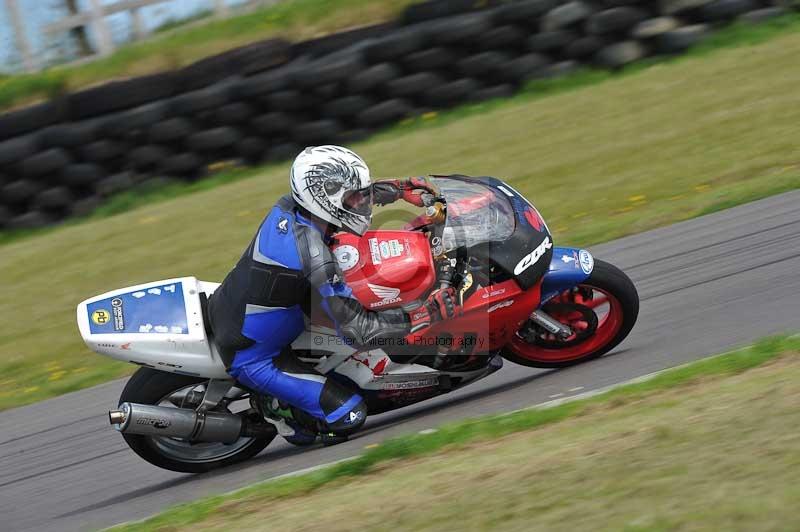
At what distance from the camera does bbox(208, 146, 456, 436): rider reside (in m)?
5.16

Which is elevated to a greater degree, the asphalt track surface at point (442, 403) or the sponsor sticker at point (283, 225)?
the sponsor sticker at point (283, 225)

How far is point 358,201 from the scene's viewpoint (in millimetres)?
5234

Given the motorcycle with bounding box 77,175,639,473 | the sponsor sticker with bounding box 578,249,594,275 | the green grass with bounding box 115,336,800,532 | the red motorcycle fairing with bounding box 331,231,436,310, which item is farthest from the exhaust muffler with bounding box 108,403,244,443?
the sponsor sticker with bounding box 578,249,594,275

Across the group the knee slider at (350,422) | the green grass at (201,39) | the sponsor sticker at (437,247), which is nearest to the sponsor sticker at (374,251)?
the sponsor sticker at (437,247)

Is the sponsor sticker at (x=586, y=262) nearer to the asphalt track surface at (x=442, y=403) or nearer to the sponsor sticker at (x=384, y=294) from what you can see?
the asphalt track surface at (x=442, y=403)

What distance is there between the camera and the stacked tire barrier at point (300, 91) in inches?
465

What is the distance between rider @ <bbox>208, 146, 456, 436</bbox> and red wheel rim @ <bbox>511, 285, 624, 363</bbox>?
28.0 inches

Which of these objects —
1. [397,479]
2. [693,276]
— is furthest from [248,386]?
[693,276]

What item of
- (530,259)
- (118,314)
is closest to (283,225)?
(118,314)

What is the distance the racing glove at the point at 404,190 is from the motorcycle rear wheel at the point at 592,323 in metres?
0.95

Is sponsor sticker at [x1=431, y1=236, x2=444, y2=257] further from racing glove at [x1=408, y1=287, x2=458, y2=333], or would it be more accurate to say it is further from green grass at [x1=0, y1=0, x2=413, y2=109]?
green grass at [x1=0, y1=0, x2=413, y2=109]

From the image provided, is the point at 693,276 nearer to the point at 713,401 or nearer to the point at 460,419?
the point at 460,419

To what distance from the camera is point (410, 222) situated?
18.3 feet

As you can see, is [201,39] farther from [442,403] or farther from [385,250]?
[385,250]
